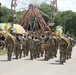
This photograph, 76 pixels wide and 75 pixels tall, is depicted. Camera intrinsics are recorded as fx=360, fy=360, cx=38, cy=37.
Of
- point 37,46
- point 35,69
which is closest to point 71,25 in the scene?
point 37,46

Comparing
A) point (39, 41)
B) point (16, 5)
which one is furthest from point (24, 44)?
point (16, 5)

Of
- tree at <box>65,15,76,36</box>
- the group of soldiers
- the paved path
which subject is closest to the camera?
the paved path

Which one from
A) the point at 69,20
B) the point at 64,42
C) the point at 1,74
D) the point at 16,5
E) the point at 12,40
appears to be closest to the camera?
the point at 1,74

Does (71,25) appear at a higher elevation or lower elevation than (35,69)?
lower

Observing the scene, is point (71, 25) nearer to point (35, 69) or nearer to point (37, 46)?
point (37, 46)

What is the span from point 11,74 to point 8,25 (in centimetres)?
775

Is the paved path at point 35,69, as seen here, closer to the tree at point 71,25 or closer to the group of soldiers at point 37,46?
the group of soldiers at point 37,46

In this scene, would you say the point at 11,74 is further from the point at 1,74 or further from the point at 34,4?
the point at 34,4

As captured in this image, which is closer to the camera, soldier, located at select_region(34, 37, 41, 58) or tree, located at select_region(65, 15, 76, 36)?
soldier, located at select_region(34, 37, 41, 58)

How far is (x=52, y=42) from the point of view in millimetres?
21500

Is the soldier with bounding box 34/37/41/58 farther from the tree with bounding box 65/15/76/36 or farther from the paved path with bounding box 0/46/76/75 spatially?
the tree with bounding box 65/15/76/36

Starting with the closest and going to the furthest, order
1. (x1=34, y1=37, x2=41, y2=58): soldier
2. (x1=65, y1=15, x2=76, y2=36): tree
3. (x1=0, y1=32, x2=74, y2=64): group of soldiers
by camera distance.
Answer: (x1=0, y1=32, x2=74, y2=64): group of soldiers → (x1=34, y1=37, x2=41, y2=58): soldier → (x1=65, y1=15, x2=76, y2=36): tree

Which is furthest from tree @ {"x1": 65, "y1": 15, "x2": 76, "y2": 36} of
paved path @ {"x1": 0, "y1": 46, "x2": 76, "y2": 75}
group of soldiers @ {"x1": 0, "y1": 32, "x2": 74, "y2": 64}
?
paved path @ {"x1": 0, "y1": 46, "x2": 76, "y2": 75}

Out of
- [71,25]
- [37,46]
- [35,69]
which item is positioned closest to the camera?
[35,69]
